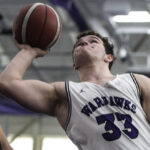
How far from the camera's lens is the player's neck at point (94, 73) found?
274 centimetres

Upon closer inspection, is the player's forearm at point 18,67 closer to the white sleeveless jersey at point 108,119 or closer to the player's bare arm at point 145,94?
the white sleeveless jersey at point 108,119

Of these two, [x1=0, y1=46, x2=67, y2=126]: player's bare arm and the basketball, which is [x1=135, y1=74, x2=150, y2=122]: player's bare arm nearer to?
[x1=0, y1=46, x2=67, y2=126]: player's bare arm

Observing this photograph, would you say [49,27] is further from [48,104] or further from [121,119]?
[121,119]

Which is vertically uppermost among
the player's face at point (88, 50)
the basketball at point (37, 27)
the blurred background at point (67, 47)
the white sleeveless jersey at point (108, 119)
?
the basketball at point (37, 27)

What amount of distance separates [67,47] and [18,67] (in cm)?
979

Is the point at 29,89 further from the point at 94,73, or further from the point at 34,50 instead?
the point at 94,73

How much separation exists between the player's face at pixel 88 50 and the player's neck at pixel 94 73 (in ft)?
0.14

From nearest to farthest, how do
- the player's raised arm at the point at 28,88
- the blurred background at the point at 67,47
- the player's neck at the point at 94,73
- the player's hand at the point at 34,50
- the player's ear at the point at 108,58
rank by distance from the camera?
1. the player's raised arm at the point at 28,88
2. the player's hand at the point at 34,50
3. the player's neck at the point at 94,73
4. the player's ear at the point at 108,58
5. the blurred background at the point at 67,47

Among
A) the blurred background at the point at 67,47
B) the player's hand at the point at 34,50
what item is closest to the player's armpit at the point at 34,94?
the player's hand at the point at 34,50

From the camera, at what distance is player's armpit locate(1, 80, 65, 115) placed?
2.41 metres

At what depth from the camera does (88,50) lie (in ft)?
9.04

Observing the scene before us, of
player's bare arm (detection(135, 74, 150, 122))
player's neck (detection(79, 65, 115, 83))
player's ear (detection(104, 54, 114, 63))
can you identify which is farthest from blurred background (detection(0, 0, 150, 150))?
player's bare arm (detection(135, 74, 150, 122))

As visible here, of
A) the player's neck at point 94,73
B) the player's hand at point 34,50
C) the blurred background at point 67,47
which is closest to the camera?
the player's hand at point 34,50

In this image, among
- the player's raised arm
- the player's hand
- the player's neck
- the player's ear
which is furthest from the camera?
the player's ear
